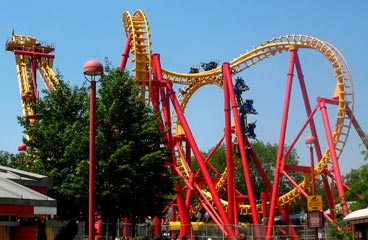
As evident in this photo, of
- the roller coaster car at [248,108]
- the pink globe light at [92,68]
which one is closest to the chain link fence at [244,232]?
the roller coaster car at [248,108]

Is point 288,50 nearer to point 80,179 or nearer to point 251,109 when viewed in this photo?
point 251,109

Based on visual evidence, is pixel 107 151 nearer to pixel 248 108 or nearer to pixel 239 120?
pixel 239 120

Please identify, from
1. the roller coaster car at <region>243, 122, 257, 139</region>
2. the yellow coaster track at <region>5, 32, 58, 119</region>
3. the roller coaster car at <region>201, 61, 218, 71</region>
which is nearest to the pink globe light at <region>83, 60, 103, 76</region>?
the roller coaster car at <region>243, 122, 257, 139</region>

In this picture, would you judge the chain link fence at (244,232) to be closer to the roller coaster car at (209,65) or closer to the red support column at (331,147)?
the red support column at (331,147)

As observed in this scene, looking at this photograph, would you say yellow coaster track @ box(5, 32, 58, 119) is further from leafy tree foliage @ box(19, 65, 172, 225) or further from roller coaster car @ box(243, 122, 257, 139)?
leafy tree foliage @ box(19, 65, 172, 225)

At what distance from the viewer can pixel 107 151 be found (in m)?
21.1

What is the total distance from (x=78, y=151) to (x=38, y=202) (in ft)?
30.0

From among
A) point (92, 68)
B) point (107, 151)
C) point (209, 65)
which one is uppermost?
point (209, 65)

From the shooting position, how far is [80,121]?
75.1 ft

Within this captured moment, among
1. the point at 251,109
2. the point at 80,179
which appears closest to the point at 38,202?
the point at 80,179

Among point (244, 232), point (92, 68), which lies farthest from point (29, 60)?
point (92, 68)

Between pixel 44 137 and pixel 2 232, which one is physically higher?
pixel 44 137

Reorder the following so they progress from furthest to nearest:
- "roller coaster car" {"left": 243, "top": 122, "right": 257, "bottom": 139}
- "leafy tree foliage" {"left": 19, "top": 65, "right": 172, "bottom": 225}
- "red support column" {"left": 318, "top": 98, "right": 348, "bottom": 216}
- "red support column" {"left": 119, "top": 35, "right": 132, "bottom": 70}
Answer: "roller coaster car" {"left": 243, "top": 122, "right": 257, "bottom": 139} < "red support column" {"left": 119, "top": 35, "right": 132, "bottom": 70} < "red support column" {"left": 318, "top": 98, "right": 348, "bottom": 216} < "leafy tree foliage" {"left": 19, "top": 65, "right": 172, "bottom": 225}

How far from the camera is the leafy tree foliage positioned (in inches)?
821
